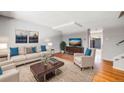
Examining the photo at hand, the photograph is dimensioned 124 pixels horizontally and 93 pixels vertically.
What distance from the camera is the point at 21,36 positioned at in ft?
14.6

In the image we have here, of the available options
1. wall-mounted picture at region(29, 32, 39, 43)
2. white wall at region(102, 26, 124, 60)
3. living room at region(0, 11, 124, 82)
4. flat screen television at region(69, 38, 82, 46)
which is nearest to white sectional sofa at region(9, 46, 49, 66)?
living room at region(0, 11, 124, 82)

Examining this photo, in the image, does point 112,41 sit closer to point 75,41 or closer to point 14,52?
point 75,41

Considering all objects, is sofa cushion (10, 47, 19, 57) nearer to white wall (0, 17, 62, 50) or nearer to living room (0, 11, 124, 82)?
living room (0, 11, 124, 82)

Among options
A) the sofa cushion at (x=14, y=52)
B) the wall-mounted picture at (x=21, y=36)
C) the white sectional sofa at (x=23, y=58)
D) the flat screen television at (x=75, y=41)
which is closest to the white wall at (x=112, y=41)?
the flat screen television at (x=75, y=41)

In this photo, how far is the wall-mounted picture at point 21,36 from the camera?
14.1 feet

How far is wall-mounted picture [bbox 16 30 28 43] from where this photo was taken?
4293mm

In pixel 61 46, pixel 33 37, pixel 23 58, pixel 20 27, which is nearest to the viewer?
pixel 23 58

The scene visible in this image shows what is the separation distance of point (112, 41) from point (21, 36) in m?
5.50

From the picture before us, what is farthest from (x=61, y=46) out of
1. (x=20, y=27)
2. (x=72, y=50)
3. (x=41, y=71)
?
(x=41, y=71)

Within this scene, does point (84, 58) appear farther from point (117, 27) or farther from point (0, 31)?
point (0, 31)

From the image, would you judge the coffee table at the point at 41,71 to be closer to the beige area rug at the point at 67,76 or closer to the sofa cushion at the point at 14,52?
the beige area rug at the point at 67,76
